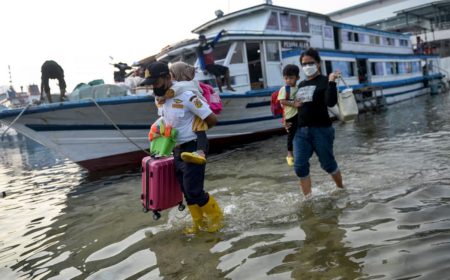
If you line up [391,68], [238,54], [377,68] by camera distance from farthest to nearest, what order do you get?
[391,68]
[377,68]
[238,54]

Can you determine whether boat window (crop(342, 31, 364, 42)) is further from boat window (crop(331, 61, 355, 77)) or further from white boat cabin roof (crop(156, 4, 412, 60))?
boat window (crop(331, 61, 355, 77))

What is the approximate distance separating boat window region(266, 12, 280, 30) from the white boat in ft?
0.12

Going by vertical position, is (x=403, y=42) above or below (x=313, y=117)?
above

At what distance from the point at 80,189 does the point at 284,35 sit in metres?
8.85

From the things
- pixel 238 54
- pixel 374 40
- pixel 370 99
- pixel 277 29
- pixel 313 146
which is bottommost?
pixel 313 146

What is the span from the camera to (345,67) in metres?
17.1

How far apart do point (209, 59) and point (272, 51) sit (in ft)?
9.03

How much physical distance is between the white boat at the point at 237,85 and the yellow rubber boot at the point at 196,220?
202cm

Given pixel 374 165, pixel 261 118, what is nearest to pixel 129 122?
pixel 261 118

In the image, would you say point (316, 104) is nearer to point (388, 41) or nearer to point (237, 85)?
point (237, 85)

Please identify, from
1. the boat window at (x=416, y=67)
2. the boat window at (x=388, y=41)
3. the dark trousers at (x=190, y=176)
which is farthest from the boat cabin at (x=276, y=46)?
the dark trousers at (x=190, y=176)

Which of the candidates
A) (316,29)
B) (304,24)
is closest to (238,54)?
(304,24)

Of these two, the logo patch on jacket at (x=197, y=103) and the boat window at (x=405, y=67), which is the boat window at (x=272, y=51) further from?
the boat window at (x=405, y=67)

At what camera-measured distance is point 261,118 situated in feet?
41.6
